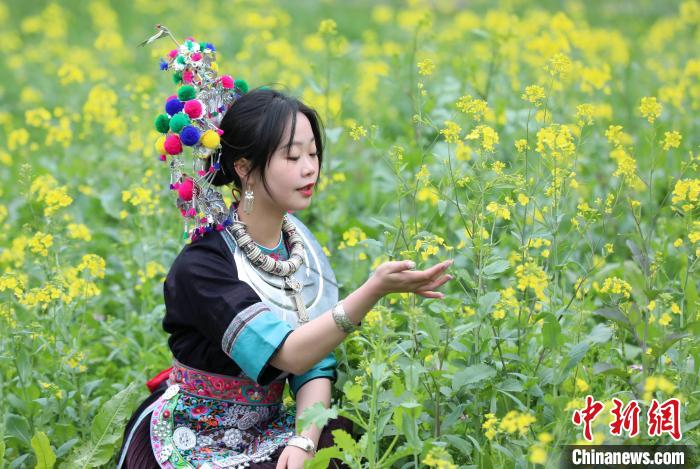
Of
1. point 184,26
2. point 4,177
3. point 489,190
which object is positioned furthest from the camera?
point 184,26

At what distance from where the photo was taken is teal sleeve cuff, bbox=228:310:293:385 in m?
2.28

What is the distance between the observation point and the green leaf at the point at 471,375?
7.82 ft

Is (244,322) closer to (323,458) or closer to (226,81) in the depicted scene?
(323,458)

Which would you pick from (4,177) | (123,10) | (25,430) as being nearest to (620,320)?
(25,430)

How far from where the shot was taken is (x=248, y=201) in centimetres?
250

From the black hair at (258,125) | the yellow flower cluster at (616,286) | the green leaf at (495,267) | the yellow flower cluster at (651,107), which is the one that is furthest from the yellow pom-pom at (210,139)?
the yellow flower cluster at (651,107)

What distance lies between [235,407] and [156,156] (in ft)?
6.33

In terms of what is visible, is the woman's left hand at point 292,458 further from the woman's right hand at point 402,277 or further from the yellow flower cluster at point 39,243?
the yellow flower cluster at point 39,243

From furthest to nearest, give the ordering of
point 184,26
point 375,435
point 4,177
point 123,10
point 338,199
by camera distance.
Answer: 1. point 123,10
2. point 184,26
3. point 4,177
4. point 338,199
5. point 375,435

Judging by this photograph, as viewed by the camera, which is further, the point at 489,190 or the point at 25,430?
the point at 25,430

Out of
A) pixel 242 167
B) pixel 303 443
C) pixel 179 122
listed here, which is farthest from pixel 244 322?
pixel 179 122

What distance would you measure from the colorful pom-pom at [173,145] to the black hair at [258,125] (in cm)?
14

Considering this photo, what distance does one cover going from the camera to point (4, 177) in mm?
5160

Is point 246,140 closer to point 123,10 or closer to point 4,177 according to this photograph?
point 4,177
